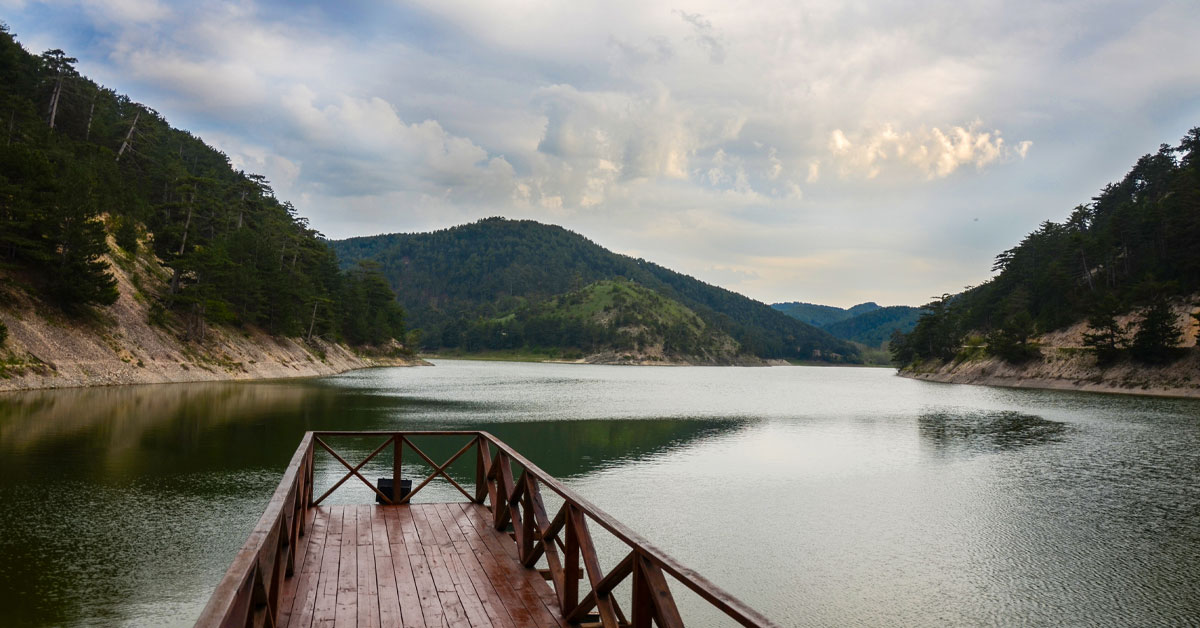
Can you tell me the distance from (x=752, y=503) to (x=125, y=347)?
51.1 m

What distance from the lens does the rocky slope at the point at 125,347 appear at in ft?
134

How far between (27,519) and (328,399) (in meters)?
34.7

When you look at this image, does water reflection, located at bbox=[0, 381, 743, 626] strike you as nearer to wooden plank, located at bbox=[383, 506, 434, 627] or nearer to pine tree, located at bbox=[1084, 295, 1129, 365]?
wooden plank, located at bbox=[383, 506, 434, 627]

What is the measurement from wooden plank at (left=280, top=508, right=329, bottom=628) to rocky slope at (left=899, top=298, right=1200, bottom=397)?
272 ft

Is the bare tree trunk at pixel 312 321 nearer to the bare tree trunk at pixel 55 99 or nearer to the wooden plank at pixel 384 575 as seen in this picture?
the bare tree trunk at pixel 55 99

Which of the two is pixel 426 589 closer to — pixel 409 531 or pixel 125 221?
pixel 409 531

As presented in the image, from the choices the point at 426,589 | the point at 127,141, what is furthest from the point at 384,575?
the point at 127,141

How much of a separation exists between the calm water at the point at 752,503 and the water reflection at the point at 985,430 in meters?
0.30

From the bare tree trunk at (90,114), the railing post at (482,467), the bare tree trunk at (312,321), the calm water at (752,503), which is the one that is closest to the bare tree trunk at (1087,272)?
the calm water at (752,503)

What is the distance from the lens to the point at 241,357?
69.1 m

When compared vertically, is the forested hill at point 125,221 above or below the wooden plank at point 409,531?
above

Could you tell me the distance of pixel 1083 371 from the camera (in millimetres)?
79500

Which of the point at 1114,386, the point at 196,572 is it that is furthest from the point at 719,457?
the point at 1114,386

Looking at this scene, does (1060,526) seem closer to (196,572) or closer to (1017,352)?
(196,572)
